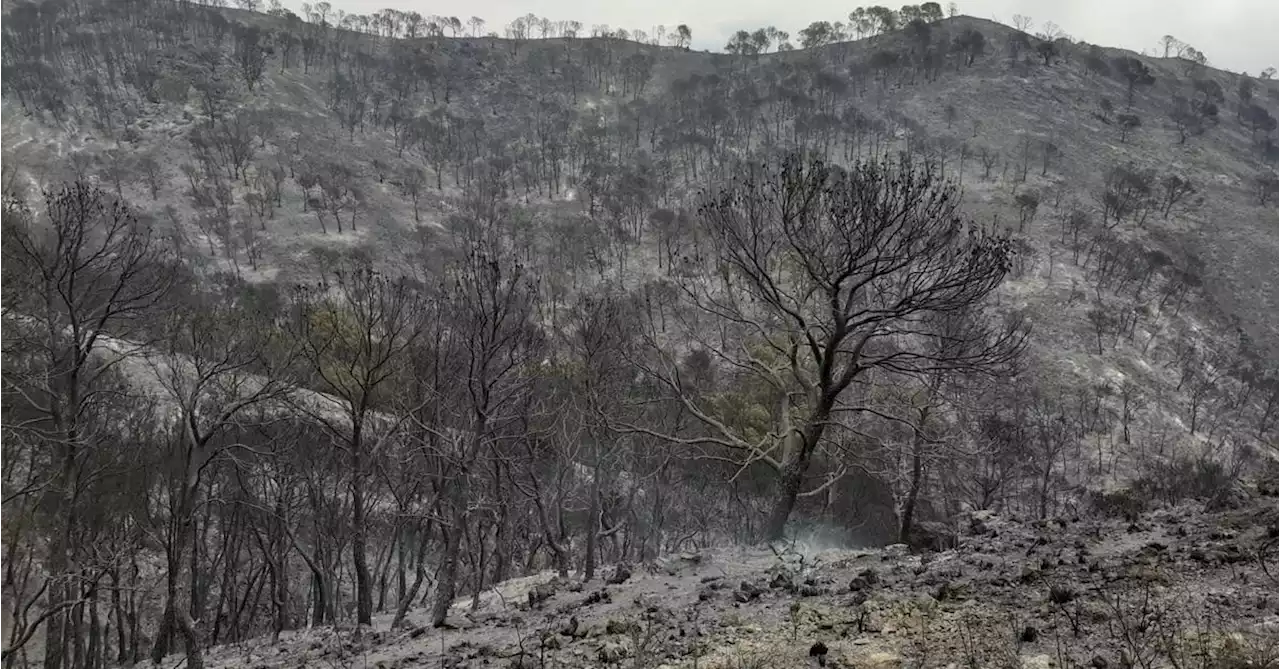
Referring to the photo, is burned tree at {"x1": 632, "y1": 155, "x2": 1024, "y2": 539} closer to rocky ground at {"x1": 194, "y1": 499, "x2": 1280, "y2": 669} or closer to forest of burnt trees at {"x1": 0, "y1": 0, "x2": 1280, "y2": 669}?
forest of burnt trees at {"x1": 0, "y1": 0, "x2": 1280, "y2": 669}

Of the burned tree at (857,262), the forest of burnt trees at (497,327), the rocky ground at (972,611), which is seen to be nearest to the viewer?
the rocky ground at (972,611)

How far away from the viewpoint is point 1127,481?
1861 inches

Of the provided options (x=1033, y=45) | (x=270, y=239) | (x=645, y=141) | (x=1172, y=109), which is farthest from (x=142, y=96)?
(x=1172, y=109)

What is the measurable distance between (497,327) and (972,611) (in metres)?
9.77

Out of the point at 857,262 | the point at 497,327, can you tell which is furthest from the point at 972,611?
the point at 497,327

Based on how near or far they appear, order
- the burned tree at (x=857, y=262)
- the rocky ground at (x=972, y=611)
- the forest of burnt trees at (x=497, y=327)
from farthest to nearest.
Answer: the forest of burnt trees at (x=497, y=327) < the burned tree at (x=857, y=262) < the rocky ground at (x=972, y=611)

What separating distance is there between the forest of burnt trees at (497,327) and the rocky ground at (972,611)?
3186mm

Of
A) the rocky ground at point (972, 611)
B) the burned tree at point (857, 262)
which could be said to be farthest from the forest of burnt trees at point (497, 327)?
the rocky ground at point (972, 611)

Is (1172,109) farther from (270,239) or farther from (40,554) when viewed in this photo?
(40,554)

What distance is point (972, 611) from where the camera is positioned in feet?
18.6

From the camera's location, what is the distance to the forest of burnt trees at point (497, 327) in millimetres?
13273

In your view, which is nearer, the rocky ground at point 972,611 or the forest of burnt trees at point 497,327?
the rocky ground at point 972,611

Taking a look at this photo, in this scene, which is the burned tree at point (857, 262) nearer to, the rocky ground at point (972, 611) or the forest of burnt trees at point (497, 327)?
the forest of burnt trees at point (497, 327)

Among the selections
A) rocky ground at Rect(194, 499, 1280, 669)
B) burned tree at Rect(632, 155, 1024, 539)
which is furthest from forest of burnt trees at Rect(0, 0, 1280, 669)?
rocky ground at Rect(194, 499, 1280, 669)
